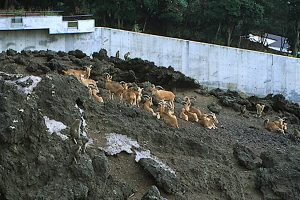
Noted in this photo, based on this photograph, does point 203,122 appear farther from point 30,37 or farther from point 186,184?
point 30,37

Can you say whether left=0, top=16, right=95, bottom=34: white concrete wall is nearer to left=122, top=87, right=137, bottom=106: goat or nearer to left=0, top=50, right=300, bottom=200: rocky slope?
left=122, top=87, right=137, bottom=106: goat

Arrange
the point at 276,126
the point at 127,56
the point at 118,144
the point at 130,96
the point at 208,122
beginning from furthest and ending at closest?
the point at 127,56, the point at 276,126, the point at 208,122, the point at 130,96, the point at 118,144

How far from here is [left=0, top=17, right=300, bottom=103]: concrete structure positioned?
978 inches

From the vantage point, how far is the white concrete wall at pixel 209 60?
24.9 m

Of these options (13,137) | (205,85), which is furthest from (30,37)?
(13,137)

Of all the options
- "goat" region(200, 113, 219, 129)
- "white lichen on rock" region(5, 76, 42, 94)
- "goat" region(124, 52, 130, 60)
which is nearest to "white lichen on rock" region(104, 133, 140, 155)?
"white lichen on rock" region(5, 76, 42, 94)

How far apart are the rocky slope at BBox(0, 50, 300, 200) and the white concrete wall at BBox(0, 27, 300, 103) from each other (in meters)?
10.1

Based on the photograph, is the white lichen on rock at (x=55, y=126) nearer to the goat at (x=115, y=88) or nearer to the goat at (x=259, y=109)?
the goat at (x=115, y=88)

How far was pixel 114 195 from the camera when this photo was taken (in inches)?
364

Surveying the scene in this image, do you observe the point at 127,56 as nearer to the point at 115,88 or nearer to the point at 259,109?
the point at 259,109

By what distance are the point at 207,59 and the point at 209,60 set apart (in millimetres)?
99

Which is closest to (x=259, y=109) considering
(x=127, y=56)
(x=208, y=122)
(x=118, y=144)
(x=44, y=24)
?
(x=208, y=122)

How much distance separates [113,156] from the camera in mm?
10445

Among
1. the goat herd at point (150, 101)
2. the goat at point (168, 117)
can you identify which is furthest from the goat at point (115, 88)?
the goat at point (168, 117)
